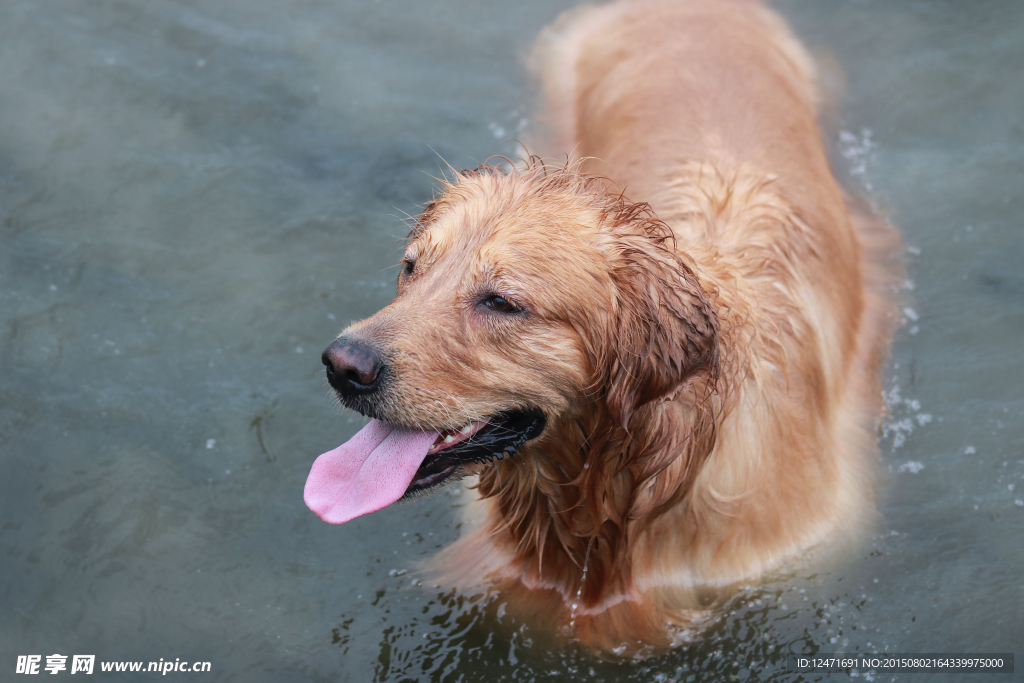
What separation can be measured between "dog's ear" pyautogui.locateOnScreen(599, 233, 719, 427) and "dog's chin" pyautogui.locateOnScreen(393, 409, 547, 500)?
1.27ft

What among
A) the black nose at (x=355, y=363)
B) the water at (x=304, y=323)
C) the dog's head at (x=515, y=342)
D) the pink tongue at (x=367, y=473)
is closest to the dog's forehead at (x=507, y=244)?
the dog's head at (x=515, y=342)

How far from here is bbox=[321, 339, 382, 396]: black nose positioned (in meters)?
3.64

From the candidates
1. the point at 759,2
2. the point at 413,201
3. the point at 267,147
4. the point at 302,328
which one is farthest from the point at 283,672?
the point at 759,2

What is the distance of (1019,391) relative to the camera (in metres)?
6.13

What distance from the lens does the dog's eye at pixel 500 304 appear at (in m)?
3.75

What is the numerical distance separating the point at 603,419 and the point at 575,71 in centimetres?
461

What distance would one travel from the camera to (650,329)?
12.4ft

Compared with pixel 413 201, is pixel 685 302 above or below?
above

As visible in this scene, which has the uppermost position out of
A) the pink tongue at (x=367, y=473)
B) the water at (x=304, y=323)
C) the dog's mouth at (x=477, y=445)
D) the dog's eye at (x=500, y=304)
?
the dog's eye at (x=500, y=304)

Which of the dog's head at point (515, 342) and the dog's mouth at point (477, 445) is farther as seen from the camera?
the dog's mouth at point (477, 445)

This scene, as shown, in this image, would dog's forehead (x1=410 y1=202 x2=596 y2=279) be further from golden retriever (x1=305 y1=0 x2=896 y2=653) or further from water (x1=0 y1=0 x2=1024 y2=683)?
water (x1=0 y1=0 x2=1024 y2=683)

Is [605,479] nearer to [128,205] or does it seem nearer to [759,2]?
[128,205]

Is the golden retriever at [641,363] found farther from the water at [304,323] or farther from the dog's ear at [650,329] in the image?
the water at [304,323]

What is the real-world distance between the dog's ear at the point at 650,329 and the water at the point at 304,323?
1.72 metres
